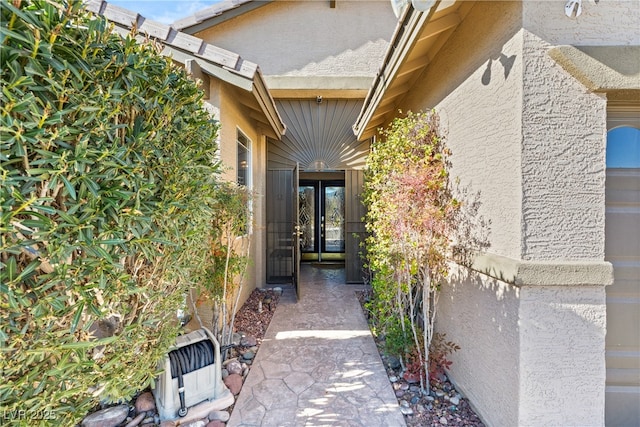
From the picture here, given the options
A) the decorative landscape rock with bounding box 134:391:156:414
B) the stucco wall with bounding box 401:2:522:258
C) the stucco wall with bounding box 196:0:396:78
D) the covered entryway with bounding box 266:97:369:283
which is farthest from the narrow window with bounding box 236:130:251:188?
the stucco wall with bounding box 401:2:522:258

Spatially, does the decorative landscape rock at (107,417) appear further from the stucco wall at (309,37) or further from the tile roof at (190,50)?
the stucco wall at (309,37)

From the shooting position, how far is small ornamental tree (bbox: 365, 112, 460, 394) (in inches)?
135

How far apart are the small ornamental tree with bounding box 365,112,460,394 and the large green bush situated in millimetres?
2465

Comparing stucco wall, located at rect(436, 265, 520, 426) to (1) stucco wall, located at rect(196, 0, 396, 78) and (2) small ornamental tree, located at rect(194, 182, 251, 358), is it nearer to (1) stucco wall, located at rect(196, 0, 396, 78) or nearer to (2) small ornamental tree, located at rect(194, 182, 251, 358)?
(2) small ornamental tree, located at rect(194, 182, 251, 358)

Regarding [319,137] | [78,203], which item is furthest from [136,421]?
[319,137]

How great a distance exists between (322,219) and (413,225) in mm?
9108

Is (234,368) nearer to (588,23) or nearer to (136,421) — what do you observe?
(136,421)

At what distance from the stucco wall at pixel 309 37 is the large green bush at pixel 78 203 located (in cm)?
587

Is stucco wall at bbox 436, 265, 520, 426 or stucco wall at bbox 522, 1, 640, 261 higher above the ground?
stucco wall at bbox 522, 1, 640, 261

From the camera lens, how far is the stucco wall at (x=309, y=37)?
7.59m

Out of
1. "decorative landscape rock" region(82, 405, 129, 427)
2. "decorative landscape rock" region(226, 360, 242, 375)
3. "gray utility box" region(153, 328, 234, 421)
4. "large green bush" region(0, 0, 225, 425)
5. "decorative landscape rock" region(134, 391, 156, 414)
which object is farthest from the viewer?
"decorative landscape rock" region(226, 360, 242, 375)

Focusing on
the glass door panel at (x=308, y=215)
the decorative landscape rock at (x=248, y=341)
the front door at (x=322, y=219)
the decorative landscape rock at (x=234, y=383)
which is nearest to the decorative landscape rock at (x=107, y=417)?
the decorative landscape rock at (x=234, y=383)

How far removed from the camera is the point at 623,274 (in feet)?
8.57

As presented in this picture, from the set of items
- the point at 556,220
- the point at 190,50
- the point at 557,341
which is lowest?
the point at 557,341
